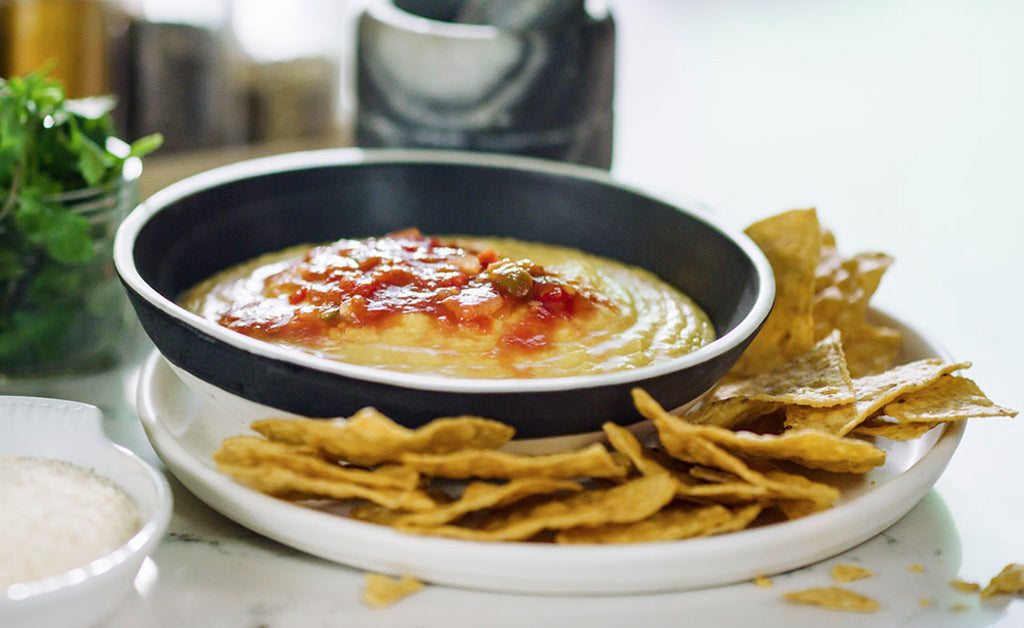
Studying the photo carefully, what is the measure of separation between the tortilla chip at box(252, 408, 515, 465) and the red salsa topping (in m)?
0.30

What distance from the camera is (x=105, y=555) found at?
1.52m

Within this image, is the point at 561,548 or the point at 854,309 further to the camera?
the point at 854,309

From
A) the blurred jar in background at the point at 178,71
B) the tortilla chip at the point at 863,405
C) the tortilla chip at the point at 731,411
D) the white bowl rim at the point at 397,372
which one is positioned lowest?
the blurred jar in background at the point at 178,71

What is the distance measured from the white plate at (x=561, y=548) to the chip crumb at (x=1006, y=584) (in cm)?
18

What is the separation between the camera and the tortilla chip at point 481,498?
1.61 metres

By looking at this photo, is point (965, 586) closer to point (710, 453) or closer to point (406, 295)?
point (710, 453)

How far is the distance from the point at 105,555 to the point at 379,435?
0.40 meters

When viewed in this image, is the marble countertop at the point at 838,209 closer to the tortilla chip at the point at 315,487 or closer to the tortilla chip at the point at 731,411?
the tortilla chip at the point at 315,487

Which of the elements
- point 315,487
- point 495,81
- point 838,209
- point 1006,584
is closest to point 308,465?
point 315,487

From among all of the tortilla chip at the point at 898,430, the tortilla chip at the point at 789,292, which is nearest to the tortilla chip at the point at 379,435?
the tortilla chip at the point at 898,430

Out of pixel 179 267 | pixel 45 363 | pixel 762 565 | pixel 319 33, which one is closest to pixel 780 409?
pixel 762 565

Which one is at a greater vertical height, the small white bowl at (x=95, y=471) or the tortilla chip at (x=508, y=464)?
the tortilla chip at (x=508, y=464)

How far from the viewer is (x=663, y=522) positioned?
167 cm

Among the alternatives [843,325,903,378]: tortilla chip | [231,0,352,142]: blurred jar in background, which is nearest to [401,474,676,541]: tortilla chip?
[843,325,903,378]: tortilla chip
